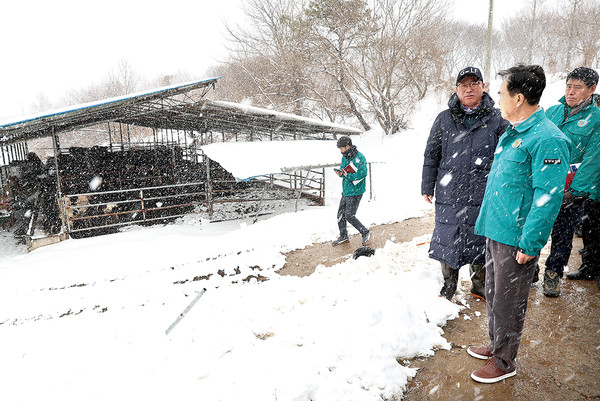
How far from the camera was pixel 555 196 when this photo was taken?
A: 5.94ft

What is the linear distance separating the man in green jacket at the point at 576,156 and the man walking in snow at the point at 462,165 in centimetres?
88

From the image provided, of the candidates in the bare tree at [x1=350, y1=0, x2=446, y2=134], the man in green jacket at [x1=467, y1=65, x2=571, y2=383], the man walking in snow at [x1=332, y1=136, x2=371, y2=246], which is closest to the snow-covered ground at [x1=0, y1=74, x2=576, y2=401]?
the man in green jacket at [x1=467, y1=65, x2=571, y2=383]

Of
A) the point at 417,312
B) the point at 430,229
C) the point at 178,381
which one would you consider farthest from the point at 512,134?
the point at 430,229

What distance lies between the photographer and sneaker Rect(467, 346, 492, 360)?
247cm

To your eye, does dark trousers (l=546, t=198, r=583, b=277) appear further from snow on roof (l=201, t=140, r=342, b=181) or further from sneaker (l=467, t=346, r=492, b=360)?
snow on roof (l=201, t=140, r=342, b=181)

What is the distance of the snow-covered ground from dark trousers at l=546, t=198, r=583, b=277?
1212 mm

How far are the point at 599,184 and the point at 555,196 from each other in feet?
7.28

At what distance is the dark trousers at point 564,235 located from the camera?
10.8 feet

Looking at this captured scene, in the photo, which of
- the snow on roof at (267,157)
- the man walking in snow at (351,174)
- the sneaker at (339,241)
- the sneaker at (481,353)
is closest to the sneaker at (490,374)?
the sneaker at (481,353)

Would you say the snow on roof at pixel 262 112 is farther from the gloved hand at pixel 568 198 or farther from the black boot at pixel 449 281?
the gloved hand at pixel 568 198

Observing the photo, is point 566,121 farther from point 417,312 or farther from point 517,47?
point 517,47

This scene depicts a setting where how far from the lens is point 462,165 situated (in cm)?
301

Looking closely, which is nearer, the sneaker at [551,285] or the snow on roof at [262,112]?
the sneaker at [551,285]

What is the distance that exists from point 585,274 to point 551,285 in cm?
70
